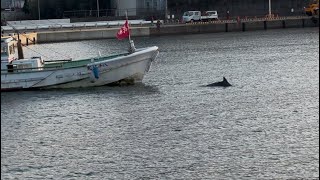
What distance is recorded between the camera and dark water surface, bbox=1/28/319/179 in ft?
69.4

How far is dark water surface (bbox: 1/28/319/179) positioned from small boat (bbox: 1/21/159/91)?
0.76 meters

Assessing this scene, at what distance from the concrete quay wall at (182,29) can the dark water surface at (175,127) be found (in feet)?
115

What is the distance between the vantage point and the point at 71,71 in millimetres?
40219

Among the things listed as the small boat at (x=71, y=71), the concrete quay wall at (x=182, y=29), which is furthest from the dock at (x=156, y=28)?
the small boat at (x=71, y=71)

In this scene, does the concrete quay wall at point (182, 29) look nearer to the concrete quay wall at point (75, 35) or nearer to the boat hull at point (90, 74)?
the concrete quay wall at point (75, 35)

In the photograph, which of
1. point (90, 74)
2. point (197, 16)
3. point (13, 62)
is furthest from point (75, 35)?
point (13, 62)

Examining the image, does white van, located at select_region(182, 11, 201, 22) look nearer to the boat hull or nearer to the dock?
the dock

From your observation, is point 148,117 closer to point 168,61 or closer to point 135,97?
point 135,97

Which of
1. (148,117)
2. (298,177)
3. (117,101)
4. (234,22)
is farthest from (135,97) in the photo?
(234,22)

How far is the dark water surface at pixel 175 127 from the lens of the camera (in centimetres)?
2114

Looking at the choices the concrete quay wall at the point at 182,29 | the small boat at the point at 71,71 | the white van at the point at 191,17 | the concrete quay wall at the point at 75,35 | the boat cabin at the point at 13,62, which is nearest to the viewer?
the boat cabin at the point at 13,62

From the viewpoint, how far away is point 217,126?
2750 cm

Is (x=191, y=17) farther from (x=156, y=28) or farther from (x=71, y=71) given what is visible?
(x=71, y=71)

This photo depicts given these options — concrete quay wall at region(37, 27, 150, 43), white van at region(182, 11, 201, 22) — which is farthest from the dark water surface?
white van at region(182, 11, 201, 22)
